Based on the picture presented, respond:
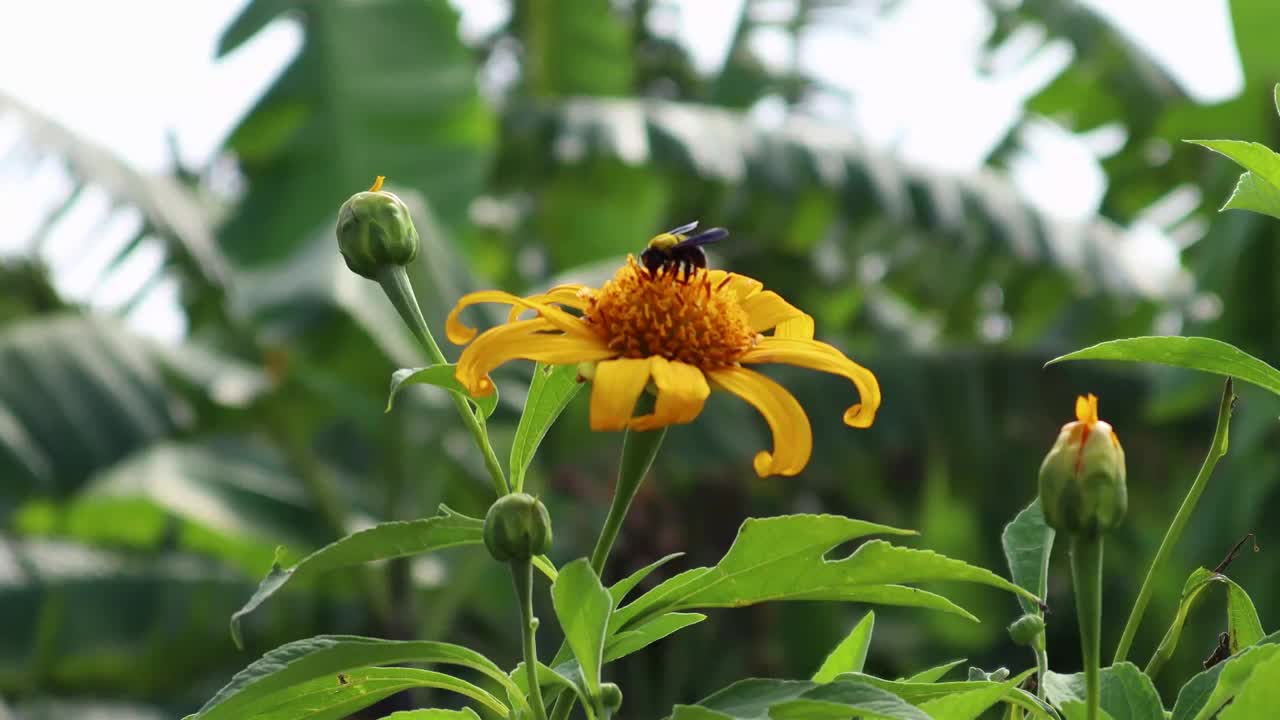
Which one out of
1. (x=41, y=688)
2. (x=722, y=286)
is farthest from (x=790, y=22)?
(x=722, y=286)

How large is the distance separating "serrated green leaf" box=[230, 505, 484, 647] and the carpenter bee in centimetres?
19

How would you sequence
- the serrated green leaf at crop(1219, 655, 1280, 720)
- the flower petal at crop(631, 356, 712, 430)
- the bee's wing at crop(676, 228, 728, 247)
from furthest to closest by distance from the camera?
1. the bee's wing at crop(676, 228, 728, 247)
2. the flower petal at crop(631, 356, 712, 430)
3. the serrated green leaf at crop(1219, 655, 1280, 720)

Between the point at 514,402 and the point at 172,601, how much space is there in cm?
196

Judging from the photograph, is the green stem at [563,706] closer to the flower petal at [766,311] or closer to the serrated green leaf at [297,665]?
the serrated green leaf at [297,665]

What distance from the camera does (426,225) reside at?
3.27 metres

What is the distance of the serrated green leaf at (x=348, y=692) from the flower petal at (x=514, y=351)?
0.37 ft

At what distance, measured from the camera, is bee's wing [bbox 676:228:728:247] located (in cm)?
65

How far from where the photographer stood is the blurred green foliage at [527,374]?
11.0 ft

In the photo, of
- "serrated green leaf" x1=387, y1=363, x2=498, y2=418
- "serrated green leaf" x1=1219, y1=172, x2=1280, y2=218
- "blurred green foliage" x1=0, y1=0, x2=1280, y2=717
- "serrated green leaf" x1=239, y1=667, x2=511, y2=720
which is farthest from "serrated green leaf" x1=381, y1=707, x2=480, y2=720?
"blurred green foliage" x1=0, y1=0, x2=1280, y2=717

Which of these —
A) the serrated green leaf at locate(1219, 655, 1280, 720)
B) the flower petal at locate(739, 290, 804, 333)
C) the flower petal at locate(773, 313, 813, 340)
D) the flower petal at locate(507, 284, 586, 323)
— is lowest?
the serrated green leaf at locate(1219, 655, 1280, 720)

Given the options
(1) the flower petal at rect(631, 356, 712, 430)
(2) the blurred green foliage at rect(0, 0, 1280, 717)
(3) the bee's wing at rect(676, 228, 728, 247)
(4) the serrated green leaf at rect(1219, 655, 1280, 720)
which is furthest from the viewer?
(2) the blurred green foliage at rect(0, 0, 1280, 717)

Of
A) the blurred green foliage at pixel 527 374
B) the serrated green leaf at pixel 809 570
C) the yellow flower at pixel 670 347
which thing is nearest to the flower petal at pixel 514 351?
the yellow flower at pixel 670 347

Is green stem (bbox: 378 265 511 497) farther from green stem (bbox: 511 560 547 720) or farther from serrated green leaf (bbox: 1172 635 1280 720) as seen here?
serrated green leaf (bbox: 1172 635 1280 720)

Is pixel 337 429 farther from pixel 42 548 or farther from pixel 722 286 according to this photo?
pixel 722 286
